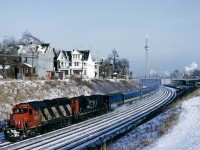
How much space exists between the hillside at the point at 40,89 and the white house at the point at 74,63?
17.1 meters

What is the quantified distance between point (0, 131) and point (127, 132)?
13.6m

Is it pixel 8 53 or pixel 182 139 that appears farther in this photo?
pixel 8 53

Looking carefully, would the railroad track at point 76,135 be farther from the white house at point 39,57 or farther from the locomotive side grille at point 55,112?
the white house at point 39,57

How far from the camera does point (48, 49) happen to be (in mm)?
83375

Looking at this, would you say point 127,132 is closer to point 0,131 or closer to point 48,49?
point 0,131

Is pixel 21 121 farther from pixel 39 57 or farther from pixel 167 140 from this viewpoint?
pixel 39 57

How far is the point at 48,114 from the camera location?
31562 mm

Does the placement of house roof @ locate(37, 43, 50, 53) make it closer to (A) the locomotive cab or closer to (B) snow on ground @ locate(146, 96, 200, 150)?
(A) the locomotive cab

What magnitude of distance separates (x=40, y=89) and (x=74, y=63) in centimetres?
4584

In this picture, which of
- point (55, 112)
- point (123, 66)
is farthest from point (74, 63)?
point (55, 112)

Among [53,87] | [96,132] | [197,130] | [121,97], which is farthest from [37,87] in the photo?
[197,130]

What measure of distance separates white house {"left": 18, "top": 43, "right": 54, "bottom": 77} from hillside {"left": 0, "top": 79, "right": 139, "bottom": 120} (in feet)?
42.3

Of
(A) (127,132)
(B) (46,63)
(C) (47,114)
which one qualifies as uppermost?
(B) (46,63)

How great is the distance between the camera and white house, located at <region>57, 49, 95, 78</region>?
9499 centimetres
